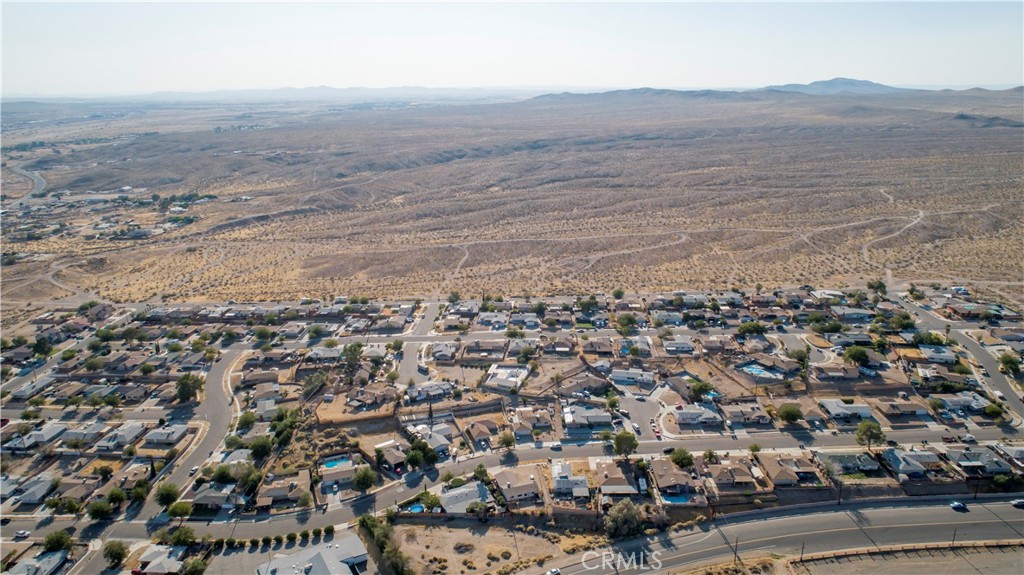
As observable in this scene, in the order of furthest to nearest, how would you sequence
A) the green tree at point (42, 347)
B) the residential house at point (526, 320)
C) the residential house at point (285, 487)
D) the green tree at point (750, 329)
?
the residential house at point (526, 320)
the green tree at point (42, 347)
the green tree at point (750, 329)
the residential house at point (285, 487)

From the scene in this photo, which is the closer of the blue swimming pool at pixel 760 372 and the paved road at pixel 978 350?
the paved road at pixel 978 350

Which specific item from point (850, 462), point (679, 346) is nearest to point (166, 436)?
point (679, 346)

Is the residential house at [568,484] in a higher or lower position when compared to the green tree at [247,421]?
higher

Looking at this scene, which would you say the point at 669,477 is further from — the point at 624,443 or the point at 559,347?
the point at 559,347

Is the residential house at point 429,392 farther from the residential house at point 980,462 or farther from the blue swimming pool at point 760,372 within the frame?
the residential house at point 980,462

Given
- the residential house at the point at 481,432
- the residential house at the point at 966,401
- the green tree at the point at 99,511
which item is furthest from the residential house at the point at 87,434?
the residential house at the point at 966,401

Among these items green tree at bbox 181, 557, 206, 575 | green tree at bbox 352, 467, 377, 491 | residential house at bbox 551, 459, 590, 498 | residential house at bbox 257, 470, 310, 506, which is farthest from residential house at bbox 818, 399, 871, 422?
green tree at bbox 181, 557, 206, 575
